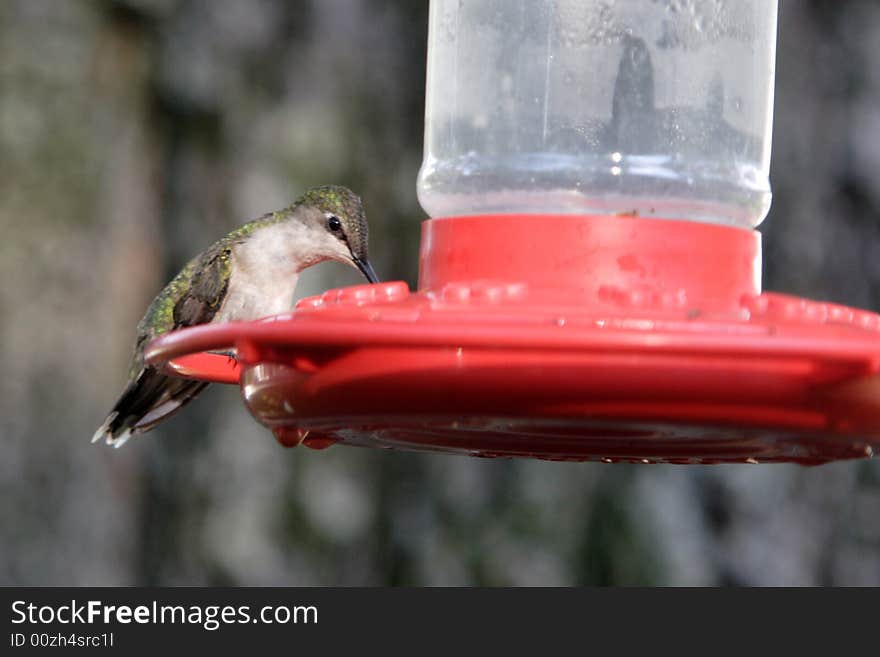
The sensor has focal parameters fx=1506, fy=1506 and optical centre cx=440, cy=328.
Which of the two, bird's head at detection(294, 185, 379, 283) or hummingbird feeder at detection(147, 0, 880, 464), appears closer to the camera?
hummingbird feeder at detection(147, 0, 880, 464)

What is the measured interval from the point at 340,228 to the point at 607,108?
2.03m

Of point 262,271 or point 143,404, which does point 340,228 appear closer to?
point 262,271

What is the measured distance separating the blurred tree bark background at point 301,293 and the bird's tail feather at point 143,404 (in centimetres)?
48

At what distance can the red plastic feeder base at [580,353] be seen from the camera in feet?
7.41

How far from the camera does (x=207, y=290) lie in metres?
5.11

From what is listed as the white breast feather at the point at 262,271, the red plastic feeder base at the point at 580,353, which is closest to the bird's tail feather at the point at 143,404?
the white breast feather at the point at 262,271

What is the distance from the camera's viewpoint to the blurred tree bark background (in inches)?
229

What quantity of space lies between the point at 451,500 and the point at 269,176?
1488mm

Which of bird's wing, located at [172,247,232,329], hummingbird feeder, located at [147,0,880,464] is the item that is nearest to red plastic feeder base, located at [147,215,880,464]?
hummingbird feeder, located at [147,0,880,464]

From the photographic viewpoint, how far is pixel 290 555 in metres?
5.96

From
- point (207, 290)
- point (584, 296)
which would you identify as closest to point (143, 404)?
point (207, 290)

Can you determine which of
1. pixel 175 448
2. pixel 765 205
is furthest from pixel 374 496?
pixel 765 205

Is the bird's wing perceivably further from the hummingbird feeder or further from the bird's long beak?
the hummingbird feeder

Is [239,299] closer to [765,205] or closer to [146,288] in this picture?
[146,288]
